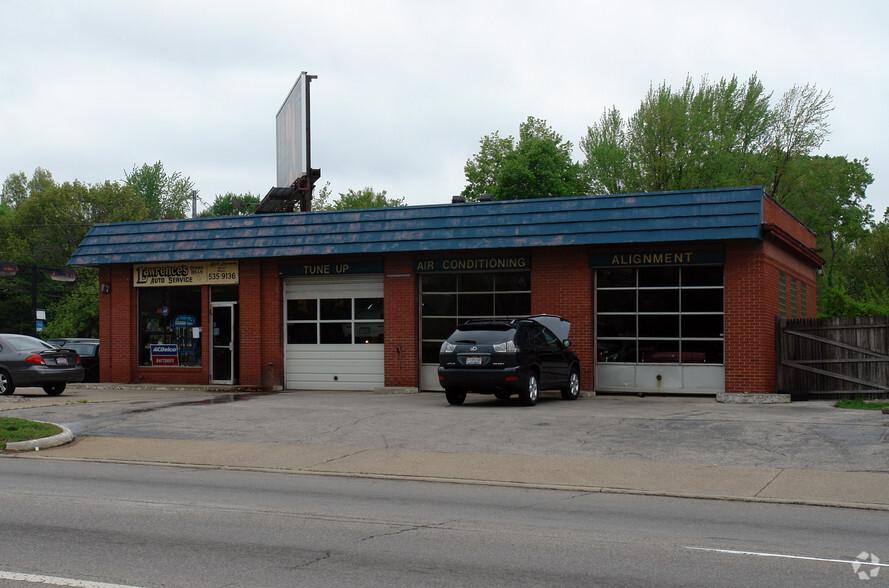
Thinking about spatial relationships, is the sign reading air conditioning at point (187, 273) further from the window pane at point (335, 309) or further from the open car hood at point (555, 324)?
the open car hood at point (555, 324)

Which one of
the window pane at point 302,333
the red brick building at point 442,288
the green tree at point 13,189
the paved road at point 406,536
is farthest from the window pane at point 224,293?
the green tree at point 13,189

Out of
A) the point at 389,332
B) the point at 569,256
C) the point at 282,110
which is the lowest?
the point at 389,332

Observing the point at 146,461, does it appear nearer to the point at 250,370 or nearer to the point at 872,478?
the point at 872,478

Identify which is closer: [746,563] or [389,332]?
[746,563]

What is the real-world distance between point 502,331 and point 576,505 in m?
8.68

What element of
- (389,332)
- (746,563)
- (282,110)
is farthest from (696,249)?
(282,110)

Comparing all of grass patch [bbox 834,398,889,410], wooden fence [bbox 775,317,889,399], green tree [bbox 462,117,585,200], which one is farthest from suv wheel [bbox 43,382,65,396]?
green tree [bbox 462,117,585,200]

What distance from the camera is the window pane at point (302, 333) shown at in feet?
79.5

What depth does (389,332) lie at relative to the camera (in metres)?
23.1

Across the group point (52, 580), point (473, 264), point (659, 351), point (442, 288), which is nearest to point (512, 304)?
point (473, 264)

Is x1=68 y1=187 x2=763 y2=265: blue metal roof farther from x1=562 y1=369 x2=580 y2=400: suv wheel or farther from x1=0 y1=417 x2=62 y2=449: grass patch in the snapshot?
x1=0 y1=417 x2=62 y2=449: grass patch

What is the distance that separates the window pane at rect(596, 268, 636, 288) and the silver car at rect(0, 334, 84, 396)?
13.5 m

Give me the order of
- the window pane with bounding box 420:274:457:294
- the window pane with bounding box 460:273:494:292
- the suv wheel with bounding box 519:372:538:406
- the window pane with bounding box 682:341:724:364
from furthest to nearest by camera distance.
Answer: the window pane with bounding box 420:274:457:294 < the window pane with bounding box 460:273:494:292 < the window pane with bounding box 682:341:724:364 < the suv wheel with bounding box 519:372:538:406

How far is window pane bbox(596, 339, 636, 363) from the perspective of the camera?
69.7 feet
